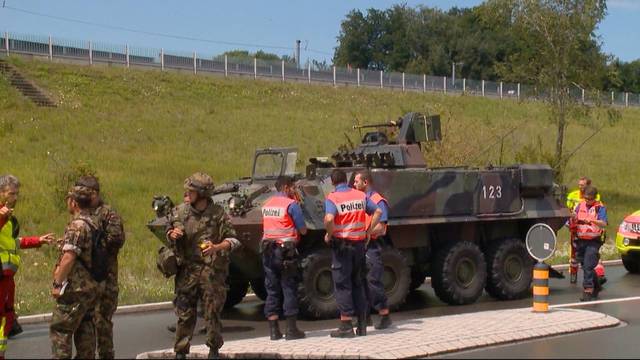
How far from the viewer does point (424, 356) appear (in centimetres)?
939

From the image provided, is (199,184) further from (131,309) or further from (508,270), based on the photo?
(508,270)

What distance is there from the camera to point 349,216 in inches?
410

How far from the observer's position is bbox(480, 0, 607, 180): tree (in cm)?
3161

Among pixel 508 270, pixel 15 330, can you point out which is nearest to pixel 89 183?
pixel 15 330

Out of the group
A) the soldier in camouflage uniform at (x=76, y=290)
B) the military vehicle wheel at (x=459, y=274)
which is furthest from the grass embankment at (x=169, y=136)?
the soldier in camouflage uniform at (x=76, y=290)

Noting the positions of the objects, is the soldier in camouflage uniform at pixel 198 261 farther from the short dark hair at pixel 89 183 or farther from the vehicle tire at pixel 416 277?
the vehicle tire at pixel 416 277

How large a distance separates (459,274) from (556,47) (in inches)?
786

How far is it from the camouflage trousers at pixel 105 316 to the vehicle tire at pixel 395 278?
5.29 m

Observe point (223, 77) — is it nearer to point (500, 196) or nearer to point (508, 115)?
point (508, 115)

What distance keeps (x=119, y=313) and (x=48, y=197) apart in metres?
10.8

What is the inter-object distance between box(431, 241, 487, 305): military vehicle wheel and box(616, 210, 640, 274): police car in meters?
5.00

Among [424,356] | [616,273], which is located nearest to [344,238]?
[424,356]

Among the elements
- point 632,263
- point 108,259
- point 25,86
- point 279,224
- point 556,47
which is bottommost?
point 632,263

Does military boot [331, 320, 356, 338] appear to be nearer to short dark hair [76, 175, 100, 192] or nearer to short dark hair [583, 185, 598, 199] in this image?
short dark hair [76, 175, 100, 192]
